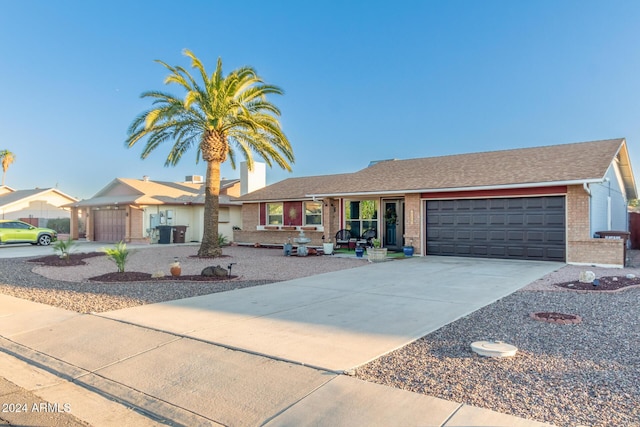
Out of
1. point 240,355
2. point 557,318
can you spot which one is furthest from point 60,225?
point 557,318

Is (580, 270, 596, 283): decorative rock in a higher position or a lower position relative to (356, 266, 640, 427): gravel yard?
higher

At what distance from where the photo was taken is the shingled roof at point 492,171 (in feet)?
46.7

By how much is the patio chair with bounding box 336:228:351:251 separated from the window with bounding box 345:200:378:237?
0.52 m

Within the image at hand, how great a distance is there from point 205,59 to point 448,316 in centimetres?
1437

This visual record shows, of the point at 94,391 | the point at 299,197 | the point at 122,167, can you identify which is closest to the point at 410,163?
the point at 299,197

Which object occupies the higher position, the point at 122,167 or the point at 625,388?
the point at 122,167

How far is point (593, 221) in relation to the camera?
14367 millimetres

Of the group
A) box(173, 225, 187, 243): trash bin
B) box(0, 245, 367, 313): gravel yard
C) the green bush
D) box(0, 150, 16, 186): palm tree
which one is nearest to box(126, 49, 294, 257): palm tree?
box(0, 245, 367, 313): gravel yard

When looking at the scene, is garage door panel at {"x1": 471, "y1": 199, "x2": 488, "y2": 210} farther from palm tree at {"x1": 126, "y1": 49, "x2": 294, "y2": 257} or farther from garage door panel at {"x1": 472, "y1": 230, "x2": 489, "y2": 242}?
palm tree at {"x1": 126, "y1": 49, "x2": 294, "y2": 257}

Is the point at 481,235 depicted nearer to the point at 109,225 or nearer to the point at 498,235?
the point at 498,235

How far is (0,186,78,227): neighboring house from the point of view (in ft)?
122

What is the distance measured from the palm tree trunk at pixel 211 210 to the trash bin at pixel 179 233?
9545 millimetres

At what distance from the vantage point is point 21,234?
24.8 meters

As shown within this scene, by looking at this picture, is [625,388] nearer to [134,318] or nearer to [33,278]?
[134,318]
